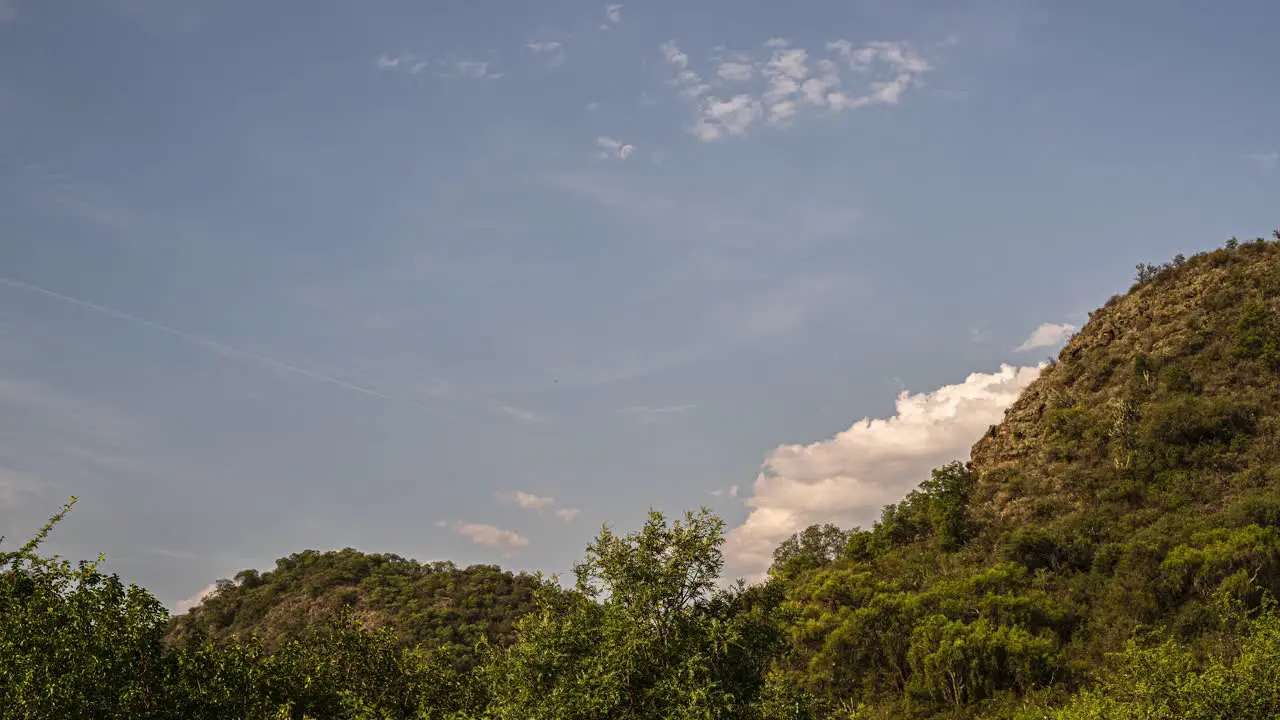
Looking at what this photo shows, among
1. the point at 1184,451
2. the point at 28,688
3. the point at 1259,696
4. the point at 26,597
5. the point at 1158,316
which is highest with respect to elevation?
the point at 1158,316

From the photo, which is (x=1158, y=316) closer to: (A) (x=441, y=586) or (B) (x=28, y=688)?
(A) (x=441, y=586)

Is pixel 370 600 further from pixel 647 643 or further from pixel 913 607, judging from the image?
pixel 647 643

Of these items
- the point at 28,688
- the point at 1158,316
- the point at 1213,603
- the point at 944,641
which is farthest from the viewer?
the point at 1158,316

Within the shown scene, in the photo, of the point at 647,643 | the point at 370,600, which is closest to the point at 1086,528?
the point at 647,643

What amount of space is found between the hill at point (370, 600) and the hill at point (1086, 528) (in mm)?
36491

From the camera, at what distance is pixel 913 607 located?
273 feet

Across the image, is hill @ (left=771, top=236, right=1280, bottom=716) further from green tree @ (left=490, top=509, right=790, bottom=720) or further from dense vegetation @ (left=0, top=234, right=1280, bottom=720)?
green tree @ (left=490, top=509, right=790, bottom=720)

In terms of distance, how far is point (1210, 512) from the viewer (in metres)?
83.6

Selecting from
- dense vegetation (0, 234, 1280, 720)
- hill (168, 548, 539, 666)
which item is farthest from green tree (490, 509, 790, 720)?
hill (168, 548, 539, 666)

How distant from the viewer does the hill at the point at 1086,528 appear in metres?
73.1

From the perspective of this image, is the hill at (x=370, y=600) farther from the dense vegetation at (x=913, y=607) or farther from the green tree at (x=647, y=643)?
the green tree at (x=647, y=643)

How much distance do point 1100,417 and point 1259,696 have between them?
217ft

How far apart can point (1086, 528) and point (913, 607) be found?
63.1 feet

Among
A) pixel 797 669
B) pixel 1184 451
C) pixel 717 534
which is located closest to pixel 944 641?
pixel 797 669
